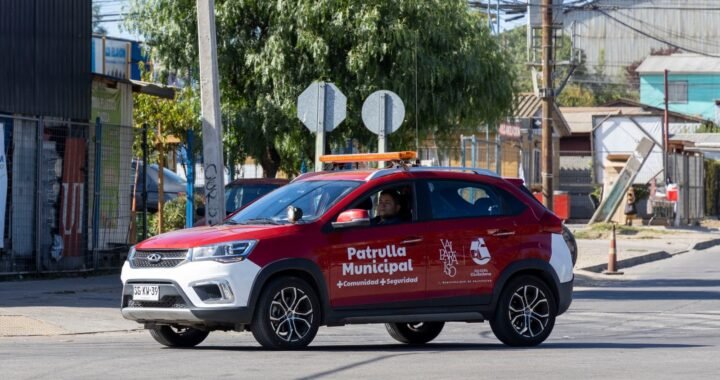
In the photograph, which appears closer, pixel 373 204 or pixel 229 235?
pixel 229 235

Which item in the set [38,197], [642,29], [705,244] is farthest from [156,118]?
[642,29]

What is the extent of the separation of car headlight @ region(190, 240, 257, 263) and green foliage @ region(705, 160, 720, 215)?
44.2 meters

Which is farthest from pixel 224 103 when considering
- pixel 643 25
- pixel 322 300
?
pixel 643 25

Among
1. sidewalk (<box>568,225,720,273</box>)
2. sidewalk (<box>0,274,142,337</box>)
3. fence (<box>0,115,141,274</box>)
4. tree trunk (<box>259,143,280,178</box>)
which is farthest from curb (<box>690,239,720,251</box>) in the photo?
sidewalk (<box>0,274,142,337</box>)

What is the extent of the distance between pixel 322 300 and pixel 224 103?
12028 mm

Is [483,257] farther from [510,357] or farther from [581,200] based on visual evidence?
[581,200]

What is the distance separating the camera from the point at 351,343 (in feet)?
42.9

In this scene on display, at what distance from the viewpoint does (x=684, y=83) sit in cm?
8888

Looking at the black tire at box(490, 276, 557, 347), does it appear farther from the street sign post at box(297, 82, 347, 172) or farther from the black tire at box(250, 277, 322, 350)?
the street sign post at box(297, 82, 347, 172)

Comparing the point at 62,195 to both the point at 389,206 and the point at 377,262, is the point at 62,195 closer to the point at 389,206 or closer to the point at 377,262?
the point at 389,206

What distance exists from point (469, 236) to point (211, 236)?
251cm

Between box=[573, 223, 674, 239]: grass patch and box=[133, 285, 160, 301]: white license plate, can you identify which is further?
box=[573, 223, 674, 239]: grass patch

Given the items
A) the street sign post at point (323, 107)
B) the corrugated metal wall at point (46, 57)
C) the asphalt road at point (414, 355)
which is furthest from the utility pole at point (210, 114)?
the corrugated metal wall at point (46, 57)

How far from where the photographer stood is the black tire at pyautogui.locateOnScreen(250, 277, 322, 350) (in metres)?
11.0
